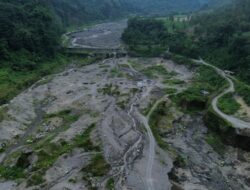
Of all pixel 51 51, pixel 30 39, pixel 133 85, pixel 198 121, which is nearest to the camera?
pixel 198 121

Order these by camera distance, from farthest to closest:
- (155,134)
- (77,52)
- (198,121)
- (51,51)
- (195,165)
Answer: (77,52)
(51,51)
(198,121)
(155,134)
(195,165)

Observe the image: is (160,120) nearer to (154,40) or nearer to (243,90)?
(243,90)

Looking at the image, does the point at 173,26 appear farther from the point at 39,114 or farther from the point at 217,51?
the point at 39,114

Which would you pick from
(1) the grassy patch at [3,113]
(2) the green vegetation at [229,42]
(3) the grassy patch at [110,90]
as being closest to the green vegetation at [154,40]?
(2) the green vegetation at [229,42]

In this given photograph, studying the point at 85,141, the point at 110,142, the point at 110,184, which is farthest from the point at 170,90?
the point at 110,184

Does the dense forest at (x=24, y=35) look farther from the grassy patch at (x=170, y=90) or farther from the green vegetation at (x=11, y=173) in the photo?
the green vegetation at (x=11, y=173)

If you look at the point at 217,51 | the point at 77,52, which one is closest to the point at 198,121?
the point at 217,51

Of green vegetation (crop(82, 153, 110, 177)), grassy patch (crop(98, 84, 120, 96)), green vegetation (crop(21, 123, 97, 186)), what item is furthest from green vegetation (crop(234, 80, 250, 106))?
green vegetation (crop(82, 153, 110, 177))
